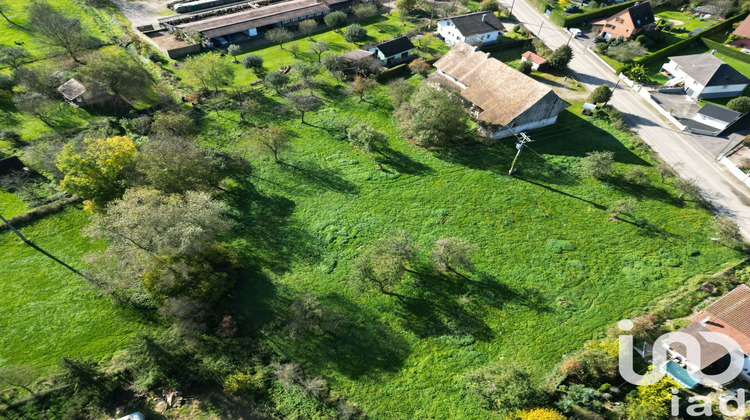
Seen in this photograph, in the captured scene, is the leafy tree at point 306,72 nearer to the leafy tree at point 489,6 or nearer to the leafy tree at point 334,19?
the leafy tree at point 334,19

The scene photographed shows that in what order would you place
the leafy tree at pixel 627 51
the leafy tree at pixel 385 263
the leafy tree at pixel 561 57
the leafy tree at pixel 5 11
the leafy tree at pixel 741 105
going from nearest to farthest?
the leafy tree at pixel 385 263
the leafy tree at pixel 741 105
the leafy tree at pixel 561 57
the leafy tree at pixel 627 51
the leafy tree at pixel 5 11

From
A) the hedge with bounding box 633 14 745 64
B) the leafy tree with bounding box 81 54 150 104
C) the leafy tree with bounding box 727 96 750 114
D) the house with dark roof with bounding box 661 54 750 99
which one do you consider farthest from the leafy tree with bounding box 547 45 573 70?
the leafy tree with bounding box 81 54 150 104

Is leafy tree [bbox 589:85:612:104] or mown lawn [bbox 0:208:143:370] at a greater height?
leafy tree [bbox 589:85:612:104]

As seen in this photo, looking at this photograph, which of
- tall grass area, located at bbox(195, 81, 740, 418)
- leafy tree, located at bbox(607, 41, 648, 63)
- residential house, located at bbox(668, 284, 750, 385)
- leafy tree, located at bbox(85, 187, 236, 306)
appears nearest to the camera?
residential house, located at bbox(668, 284, 750, 385)

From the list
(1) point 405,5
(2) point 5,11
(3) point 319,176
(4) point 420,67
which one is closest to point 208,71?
(3) point 319,176

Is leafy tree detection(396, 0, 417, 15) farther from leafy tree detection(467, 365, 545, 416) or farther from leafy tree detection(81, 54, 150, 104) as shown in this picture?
leafy tree detection(467, 365, 545, 416)

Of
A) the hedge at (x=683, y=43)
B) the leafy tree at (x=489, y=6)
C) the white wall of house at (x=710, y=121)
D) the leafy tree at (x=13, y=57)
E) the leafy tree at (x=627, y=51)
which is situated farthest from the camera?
the leafy tree at (x=489, y=6)

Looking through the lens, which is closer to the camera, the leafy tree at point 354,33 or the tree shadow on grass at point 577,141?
the tree shadow on grass at point 577,141

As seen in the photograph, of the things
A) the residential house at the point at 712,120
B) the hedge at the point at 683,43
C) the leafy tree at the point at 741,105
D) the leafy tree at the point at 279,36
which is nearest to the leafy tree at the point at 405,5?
the leafy tree at the point at 279,36
